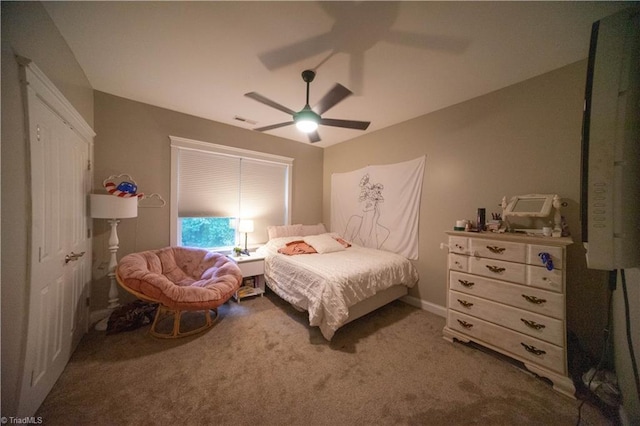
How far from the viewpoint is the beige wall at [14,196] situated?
1.06 meters

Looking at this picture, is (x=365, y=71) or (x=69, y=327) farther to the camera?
(x=365, y=71)

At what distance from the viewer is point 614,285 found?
1288 mm

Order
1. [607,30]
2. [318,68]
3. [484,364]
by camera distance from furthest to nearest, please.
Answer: [318,68] < [484,364] < [607,30]

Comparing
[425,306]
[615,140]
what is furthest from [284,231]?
[615,140]

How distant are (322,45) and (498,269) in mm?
2446

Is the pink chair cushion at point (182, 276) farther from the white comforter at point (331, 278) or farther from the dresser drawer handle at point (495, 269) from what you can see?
the dresser drawer handle at point (495, 269)

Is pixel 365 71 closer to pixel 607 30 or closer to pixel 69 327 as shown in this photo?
pixel 607 30

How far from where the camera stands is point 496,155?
7.52ft

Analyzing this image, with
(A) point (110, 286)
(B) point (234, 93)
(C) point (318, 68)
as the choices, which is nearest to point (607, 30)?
(C) point (318, 68)

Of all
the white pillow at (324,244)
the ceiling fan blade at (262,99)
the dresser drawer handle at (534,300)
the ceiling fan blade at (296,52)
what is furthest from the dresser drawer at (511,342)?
the ceiling fan blade at (296,52)

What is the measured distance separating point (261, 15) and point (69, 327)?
9.57 ft

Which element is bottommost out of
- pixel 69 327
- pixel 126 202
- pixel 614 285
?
pixel 69 327

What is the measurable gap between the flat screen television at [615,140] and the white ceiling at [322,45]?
0.75 m

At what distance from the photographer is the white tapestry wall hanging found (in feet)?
9.85
